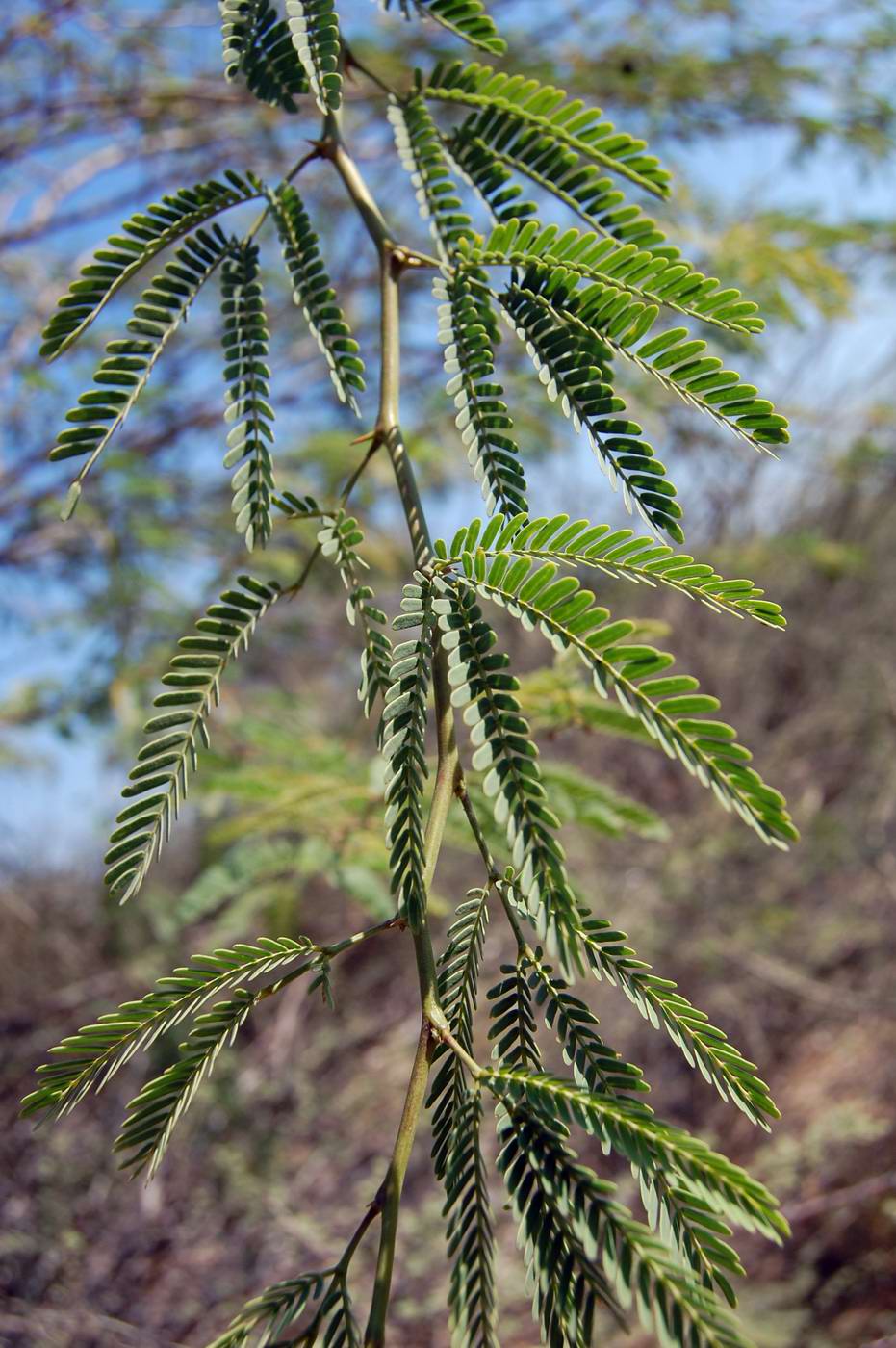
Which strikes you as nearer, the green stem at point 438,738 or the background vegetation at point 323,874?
the green stem at point 438,738

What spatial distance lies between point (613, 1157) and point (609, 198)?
128 inches

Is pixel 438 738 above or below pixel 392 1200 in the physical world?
above

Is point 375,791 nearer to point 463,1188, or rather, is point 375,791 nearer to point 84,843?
point 463,1188

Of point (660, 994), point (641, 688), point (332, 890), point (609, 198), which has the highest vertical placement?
point (609, 198)

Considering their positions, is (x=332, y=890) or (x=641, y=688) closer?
(x=641, y=688)

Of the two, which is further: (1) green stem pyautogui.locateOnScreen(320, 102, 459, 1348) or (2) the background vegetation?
(2) the background vegetation

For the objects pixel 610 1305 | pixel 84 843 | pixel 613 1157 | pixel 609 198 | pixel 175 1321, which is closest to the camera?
pixel 610 1305

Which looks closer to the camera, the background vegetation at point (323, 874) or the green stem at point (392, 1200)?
the green stem at point (392, 1200)

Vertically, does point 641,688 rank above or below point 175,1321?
above

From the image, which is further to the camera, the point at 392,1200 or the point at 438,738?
the point at 438,738

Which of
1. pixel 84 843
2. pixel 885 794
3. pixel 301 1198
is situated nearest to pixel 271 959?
pixel 301 1198

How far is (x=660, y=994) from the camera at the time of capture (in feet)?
1.93

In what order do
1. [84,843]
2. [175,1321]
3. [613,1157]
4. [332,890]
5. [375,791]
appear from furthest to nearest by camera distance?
[84,843] < [332,890] < [613,1157] < [175,1321] < [375,791]

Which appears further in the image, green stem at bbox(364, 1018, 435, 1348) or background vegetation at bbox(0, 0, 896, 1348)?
background vegetation at bbox(0, 0, 896, 1348)
